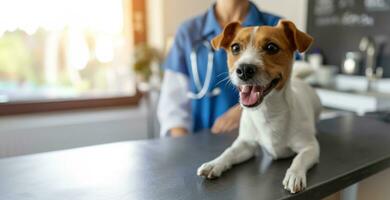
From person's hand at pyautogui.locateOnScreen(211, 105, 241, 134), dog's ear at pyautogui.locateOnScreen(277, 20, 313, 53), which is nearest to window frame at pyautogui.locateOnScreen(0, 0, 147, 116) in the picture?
person's hand at pyautogui.locateOnScreen(211, 105, 241, 134)

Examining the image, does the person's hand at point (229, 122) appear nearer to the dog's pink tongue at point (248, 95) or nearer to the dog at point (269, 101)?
the dog at point (269, 101)

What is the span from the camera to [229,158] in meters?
0.74

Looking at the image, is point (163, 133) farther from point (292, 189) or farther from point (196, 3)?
point (196, 3)

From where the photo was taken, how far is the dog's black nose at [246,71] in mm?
642

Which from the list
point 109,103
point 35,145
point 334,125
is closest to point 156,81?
point 109,103

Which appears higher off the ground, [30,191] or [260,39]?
[260,39]

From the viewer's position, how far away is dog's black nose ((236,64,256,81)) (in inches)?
25.3

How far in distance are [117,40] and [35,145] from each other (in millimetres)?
943

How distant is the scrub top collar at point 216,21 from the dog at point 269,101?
0.41 m

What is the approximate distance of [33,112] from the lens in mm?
2523

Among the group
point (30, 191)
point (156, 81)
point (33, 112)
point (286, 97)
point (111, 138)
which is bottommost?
point (111, 138)

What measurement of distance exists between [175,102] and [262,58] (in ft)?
2.19

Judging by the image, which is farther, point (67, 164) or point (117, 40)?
point (117, 40)

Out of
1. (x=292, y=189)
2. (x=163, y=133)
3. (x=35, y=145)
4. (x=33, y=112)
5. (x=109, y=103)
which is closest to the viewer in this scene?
(x=292, y=189)
